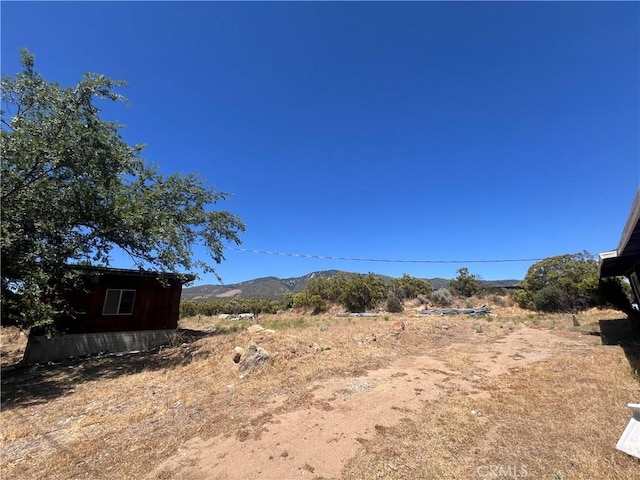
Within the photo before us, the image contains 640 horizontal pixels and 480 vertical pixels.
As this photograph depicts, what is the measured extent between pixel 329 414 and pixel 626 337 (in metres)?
11.8

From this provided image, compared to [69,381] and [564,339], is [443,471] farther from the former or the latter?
[564,339]

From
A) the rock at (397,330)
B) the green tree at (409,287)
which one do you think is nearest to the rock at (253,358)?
the rock at (397,330)

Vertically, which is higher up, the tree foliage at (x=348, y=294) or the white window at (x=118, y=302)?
the tree foliage at (x=348, y=294)

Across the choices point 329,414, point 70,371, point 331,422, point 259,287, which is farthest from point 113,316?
point 259,287

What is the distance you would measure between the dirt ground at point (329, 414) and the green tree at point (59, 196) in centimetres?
283

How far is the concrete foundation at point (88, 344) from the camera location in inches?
434

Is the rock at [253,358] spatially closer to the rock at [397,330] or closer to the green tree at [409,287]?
the rock at [397,330]

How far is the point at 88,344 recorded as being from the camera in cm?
1211

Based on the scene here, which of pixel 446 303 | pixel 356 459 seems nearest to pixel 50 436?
pixel 356 459

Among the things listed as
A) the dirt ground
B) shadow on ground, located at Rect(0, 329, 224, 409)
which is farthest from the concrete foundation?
the dirt ground

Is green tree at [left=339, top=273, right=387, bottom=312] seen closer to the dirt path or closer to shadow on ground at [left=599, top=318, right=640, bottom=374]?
shadow on ground at [left=599, top=318, right=640, bottom=374]

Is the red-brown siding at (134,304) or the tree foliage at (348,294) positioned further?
the tree foliage at (348,294)

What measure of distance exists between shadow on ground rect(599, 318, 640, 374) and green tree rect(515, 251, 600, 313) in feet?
6.46

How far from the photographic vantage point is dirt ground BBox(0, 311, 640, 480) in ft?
12.7
